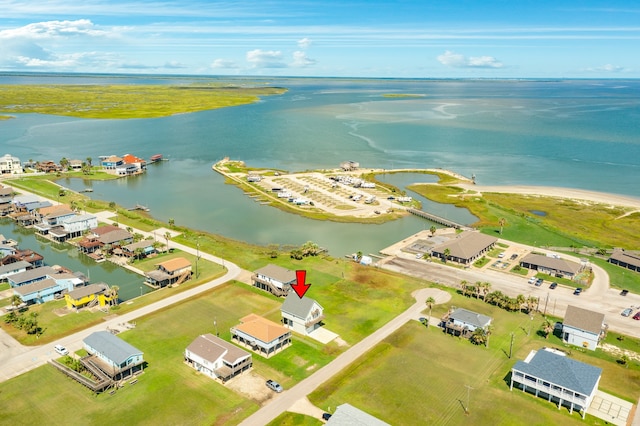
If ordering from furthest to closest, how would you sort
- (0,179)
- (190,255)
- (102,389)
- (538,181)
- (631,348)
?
(538,181) → (0,179) → (190,255) → (631,348) → (102,389)

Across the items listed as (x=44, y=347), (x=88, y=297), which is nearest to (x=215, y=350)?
(x=44, y=347)

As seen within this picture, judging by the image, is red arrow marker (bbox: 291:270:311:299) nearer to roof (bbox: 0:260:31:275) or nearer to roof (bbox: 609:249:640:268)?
roof (bbox: 0:260:31:275)

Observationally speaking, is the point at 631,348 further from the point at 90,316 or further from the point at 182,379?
the point at 90,316

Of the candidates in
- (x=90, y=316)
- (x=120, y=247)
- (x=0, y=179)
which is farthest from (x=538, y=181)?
(x=0, y=179)

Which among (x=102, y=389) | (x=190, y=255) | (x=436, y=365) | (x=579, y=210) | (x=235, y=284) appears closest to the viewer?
(x=102, y=389)

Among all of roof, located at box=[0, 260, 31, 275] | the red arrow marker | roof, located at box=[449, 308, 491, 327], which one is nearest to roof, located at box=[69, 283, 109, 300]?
roof, located at box=[0, 260, 31, 275]

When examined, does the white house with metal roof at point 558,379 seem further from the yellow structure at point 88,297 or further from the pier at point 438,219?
the yellow structure at point 88,297
